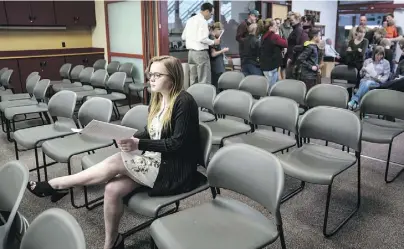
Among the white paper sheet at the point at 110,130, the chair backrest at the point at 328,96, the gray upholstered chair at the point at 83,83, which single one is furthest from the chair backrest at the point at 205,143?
the gray upholstered chair at the point at 83,83

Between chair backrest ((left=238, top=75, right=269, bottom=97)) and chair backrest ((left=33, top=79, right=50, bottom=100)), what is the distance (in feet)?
7.74

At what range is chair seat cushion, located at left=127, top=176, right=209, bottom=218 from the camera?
174cm

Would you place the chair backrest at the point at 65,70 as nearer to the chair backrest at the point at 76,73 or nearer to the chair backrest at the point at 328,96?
the chair backrest at the point at 76,73

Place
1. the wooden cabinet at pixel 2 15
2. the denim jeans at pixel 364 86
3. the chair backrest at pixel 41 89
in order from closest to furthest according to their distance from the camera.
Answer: the chair backrest at pixel 41 89
the denim jeans at pixel 364 86
the wooden cabinet at pixel 2 15

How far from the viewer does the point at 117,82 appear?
4.84 meters

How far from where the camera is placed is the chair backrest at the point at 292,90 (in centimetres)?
366

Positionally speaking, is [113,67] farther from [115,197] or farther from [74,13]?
[115,197]

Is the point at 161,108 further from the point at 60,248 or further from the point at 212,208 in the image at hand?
the point at 60,248

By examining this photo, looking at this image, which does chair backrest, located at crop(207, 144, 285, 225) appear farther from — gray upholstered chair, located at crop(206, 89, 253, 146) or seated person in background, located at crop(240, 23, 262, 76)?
seated person in background, located at crop(240, 23, 262, 76)

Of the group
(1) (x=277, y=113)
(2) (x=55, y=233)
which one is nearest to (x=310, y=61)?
(1) (x=277, y=113)

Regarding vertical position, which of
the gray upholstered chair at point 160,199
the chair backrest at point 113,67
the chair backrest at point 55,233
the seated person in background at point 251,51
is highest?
the seated person in background at point 251,51

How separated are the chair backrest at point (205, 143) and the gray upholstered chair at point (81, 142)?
3.26 ft

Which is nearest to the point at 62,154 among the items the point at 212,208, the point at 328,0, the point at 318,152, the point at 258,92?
the point at 212,208

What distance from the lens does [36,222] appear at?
1192mm
